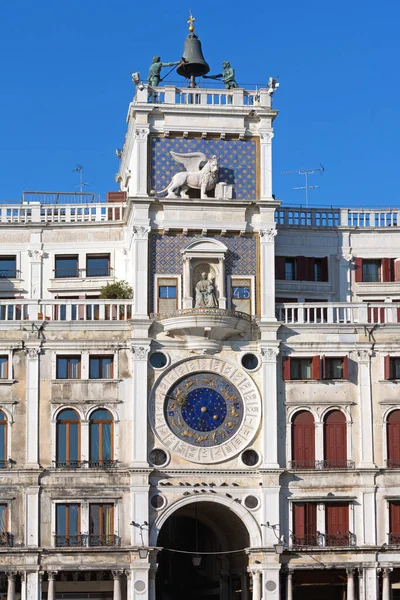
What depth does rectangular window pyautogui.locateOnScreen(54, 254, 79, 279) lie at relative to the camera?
72625 mm

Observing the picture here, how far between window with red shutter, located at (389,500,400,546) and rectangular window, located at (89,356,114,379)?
13918 millimetres

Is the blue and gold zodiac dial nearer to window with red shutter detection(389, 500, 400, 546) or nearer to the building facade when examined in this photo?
the building facade

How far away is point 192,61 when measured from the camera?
240 ft

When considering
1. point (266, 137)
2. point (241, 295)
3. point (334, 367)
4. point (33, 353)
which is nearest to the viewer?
point (33, 353)

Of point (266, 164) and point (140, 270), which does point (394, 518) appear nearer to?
point (140, 270)

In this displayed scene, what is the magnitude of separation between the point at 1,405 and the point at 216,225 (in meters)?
12.7

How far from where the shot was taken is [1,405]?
6681 centimetres

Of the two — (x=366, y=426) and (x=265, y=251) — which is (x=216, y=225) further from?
(x=366, y=426)

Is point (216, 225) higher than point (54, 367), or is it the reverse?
point (216, 225)

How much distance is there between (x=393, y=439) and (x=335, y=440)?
105 inches

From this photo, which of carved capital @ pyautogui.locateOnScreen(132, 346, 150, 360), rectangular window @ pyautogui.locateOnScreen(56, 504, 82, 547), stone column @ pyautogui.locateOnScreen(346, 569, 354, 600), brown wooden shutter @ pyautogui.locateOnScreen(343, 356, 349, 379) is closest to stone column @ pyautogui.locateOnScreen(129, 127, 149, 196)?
carved capital @ pyautogui.locateOnScreen(132, 346, 150, 360)

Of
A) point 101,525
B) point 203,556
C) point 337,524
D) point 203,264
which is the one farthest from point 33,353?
point 203,556

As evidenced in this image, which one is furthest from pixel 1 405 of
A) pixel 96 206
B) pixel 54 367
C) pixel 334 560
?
pixel 334 560

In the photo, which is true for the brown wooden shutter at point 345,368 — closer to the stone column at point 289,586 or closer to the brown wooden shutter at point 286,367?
the brown wooden shutter at point 286,367
